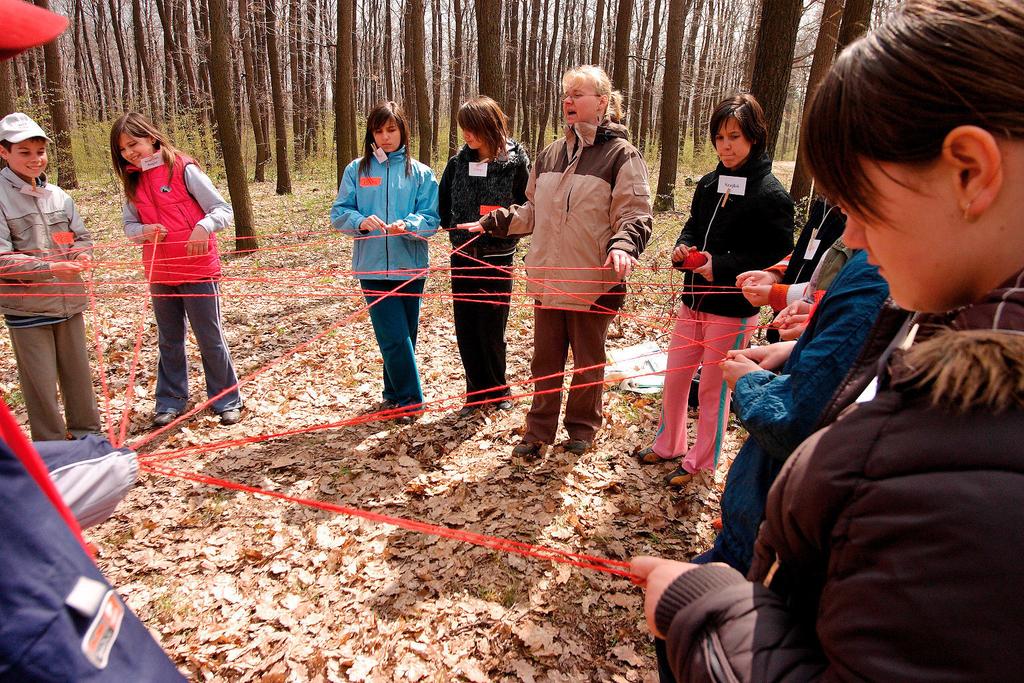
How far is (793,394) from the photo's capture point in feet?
4.04

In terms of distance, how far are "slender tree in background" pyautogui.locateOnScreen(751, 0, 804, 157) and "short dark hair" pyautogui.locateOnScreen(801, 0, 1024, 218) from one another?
520cm

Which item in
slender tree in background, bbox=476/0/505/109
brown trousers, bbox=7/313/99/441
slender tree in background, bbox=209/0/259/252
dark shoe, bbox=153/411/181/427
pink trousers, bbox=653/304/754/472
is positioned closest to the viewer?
pink trousers, bbox=653/304/754/472

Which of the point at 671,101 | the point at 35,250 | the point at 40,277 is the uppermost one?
the point at 671,101

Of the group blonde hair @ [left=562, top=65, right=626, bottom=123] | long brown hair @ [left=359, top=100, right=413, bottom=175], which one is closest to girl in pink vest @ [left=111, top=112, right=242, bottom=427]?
long brown hair @ [left=359, top=100, right=413, bottom=175]

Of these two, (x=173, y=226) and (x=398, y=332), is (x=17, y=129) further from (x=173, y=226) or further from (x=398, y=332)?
(x=398, y=332)

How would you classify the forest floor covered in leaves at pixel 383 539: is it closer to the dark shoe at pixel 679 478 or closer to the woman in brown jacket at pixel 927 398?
the dark shoe at pixel 679 478

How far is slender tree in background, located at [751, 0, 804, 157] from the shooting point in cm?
532

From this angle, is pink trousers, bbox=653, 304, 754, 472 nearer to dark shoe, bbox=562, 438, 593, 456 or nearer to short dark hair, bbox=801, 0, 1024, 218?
dark shoe, bbox=562, 438, 593, 456

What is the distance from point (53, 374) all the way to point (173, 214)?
4.29 feet

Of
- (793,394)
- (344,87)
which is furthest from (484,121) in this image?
(344,87)

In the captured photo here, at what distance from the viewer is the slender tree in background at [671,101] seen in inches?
416

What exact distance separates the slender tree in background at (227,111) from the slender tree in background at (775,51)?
6476 millimetres

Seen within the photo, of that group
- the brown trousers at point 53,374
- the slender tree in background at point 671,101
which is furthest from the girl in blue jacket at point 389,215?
the slender tree in background at point 671,101

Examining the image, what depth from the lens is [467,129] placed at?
3836 millimetres
